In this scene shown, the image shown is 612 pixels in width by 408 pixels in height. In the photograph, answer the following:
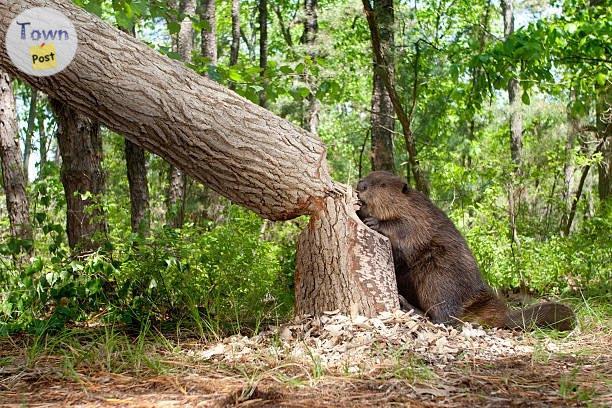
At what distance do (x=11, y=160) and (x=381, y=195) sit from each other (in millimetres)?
3909

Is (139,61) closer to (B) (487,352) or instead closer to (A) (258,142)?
(A) (258,142)

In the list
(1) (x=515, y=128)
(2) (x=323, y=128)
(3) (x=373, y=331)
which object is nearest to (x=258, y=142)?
(3) (x=373, y=331)

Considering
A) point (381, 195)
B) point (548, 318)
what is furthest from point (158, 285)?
point (548, 318)

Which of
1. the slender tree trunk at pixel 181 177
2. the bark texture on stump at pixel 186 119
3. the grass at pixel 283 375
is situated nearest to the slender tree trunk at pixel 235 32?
the slender tree trunk at pixel 181 177

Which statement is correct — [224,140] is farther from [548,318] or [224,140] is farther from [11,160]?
[11,160]

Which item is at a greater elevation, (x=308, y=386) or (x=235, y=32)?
(x=235, y=32)

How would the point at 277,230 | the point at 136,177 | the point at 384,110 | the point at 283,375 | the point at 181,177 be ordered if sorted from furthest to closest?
the point at 181,177, the point at 384,110, the point at 277,230, the point at 136,177, the point at 283,375

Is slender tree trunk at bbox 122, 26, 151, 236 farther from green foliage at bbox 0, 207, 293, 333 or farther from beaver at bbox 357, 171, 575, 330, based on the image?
beaver at bbox 357, 171, 575, 330

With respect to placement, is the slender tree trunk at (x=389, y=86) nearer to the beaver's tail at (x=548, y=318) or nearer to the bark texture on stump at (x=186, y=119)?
the beaver's tail at (x=548, y=318)

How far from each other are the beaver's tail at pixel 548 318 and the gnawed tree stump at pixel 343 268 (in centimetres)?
90

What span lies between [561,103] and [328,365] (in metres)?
11.6
